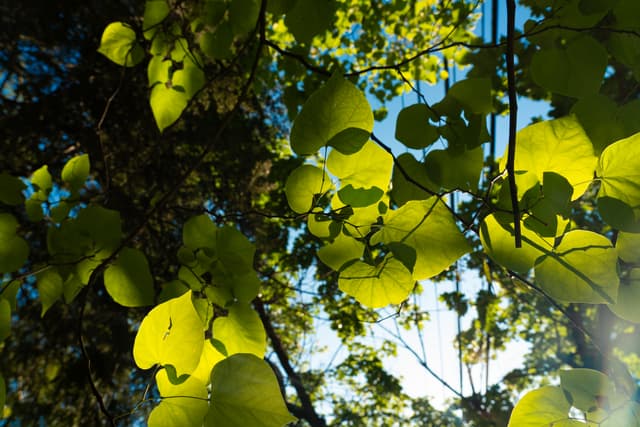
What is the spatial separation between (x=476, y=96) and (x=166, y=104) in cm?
58

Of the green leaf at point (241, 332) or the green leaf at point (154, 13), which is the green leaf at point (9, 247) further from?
the green leaf at point (154, 13)

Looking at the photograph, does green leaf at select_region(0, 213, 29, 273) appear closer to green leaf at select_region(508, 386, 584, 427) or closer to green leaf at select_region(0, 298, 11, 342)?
green leaf at select_region(0, 298, 11, 342)

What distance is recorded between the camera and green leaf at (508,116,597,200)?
368 mm

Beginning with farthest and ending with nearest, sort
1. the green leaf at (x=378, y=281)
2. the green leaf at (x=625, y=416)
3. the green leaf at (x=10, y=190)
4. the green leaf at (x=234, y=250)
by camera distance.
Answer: the green leaf at (x=10, y=190) < the green leaf at (x=234, y=250) < the green leaf at (x=378, y=281) < the green leaf at (x=625, y=416)

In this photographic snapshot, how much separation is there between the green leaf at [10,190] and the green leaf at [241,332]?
46 centimetres

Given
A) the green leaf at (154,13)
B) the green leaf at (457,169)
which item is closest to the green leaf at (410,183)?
the green leaf at (457,169)

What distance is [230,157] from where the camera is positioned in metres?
3.35

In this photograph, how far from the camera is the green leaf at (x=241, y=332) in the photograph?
514 mm

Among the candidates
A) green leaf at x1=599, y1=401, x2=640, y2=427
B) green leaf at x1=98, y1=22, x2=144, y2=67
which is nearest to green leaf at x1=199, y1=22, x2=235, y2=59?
A: green leaf at x1=98, y1=22, x2=144, y2=67

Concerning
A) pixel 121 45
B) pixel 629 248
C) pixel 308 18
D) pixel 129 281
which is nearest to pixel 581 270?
pixel 629 248

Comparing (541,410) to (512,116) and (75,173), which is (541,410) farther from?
(75,173)

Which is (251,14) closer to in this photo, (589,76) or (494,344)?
(589,76)

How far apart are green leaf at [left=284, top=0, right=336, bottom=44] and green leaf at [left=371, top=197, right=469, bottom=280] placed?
276mm

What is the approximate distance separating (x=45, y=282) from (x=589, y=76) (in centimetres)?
82
